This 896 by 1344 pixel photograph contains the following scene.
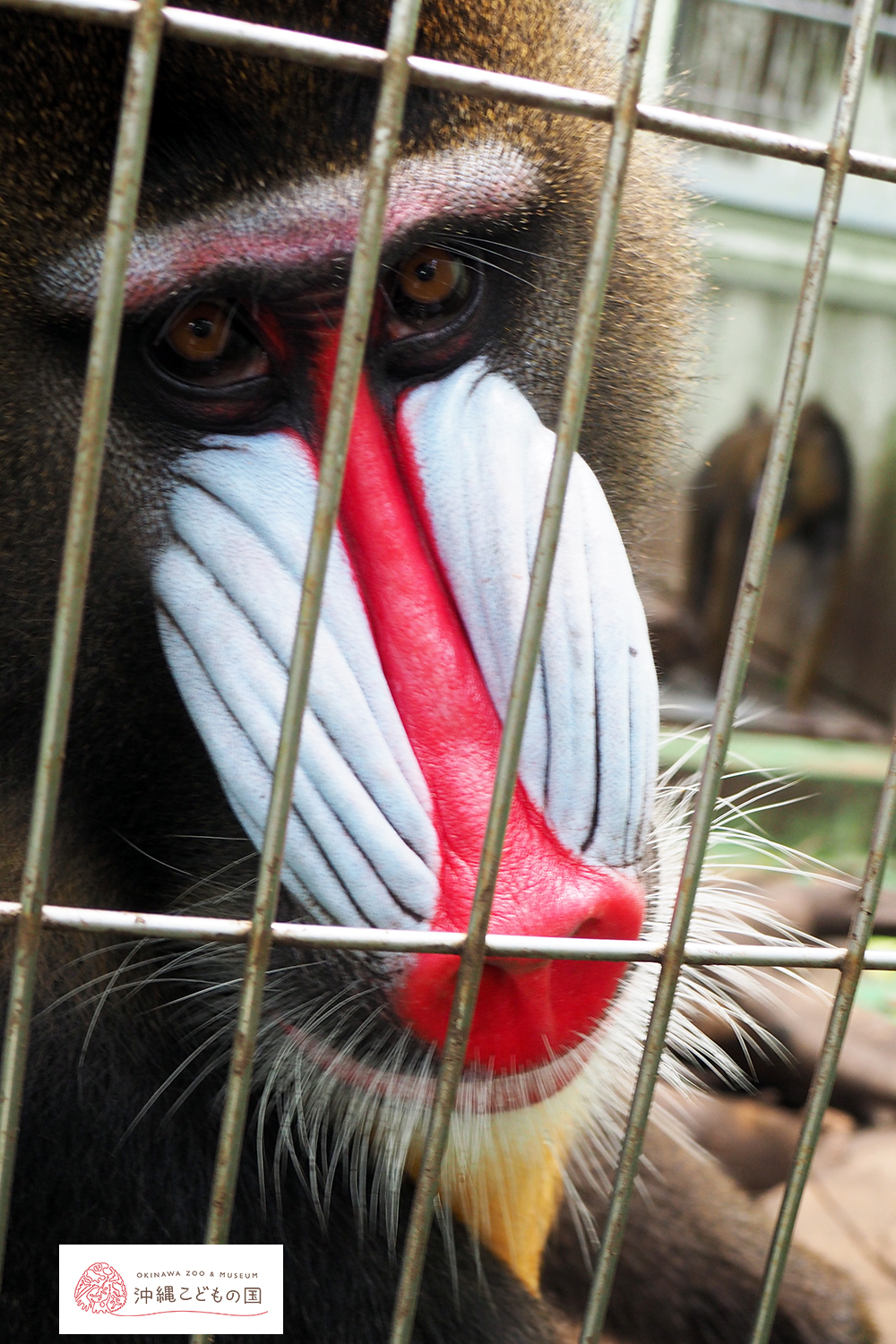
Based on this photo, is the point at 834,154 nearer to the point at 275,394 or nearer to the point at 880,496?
the point at 275,394

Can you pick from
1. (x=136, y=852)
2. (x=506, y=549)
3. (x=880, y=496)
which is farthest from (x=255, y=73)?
(x=880, y=496)

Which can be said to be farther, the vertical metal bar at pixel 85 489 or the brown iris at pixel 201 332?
the brown iris at pixel 201 332

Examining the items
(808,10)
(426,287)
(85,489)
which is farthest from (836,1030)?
(808,10)

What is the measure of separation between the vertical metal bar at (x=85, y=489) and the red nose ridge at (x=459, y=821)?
43 centimetres

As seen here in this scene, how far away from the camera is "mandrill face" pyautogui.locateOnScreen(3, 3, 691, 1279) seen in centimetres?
110

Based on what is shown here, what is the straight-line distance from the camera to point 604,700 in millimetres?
1214

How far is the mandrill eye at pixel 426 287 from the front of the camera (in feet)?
4.14

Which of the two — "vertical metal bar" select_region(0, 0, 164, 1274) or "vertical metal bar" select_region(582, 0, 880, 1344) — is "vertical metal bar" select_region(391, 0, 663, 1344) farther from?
"vertical metal bar" select_region(0, 0, 164, 1274)

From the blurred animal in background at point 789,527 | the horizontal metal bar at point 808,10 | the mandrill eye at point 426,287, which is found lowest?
the mandrill eye at point 426,287

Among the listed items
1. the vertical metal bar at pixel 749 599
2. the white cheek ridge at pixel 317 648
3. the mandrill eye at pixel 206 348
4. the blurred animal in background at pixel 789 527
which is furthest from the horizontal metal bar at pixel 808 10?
the vertical metal bar at pixel 749 599

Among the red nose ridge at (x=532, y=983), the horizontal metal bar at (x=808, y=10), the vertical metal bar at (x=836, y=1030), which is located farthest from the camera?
the horizontal metal bar at (x=808, y=10)

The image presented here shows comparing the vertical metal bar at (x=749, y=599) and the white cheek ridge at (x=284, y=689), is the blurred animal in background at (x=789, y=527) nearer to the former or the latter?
the white cheek ridge at (x=284, y=689)

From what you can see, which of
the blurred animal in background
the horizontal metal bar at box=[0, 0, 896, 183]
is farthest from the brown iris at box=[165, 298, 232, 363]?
the blurred animal in background

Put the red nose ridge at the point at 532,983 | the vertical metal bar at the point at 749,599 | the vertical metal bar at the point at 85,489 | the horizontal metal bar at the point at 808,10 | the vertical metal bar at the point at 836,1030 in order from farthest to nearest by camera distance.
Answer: the horizontal metal bar at the point at 808,10
the red nose ridge at the point at 532,983
the vertical metal bar at the point at 836,1030
the vertical metal bar at the point at 749,599
the vertical metal bar at the point at 85,489
